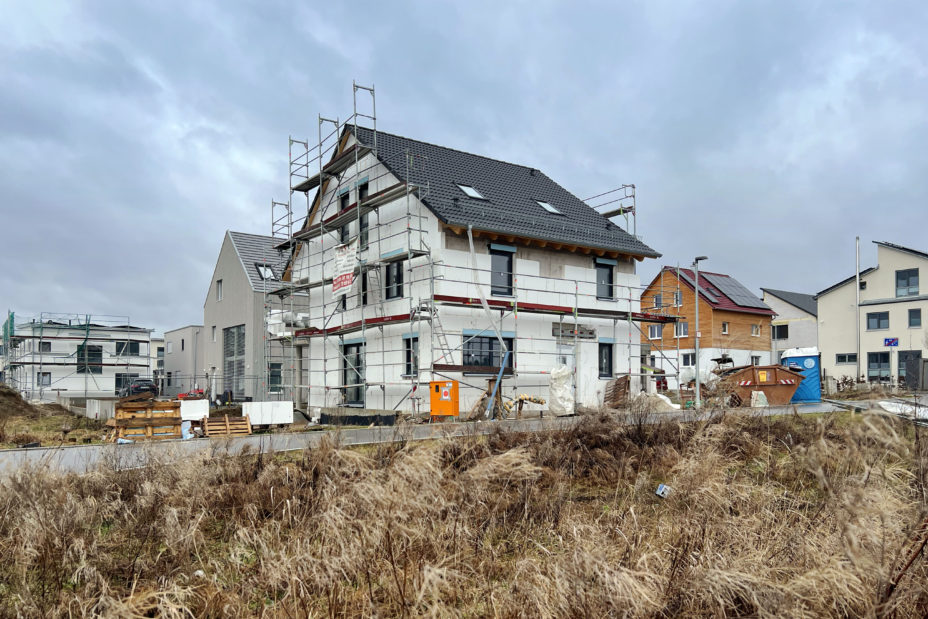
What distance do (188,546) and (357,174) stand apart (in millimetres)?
17773

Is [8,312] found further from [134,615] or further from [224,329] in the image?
[134,615]

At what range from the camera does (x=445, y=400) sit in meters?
16.3

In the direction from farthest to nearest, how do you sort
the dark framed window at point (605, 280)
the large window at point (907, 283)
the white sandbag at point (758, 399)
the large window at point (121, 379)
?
the large window at point (121, 379)
the large window at point (907, 283)
the dark framed window at point (605, 280)
the white sandbag at point (758, 399)

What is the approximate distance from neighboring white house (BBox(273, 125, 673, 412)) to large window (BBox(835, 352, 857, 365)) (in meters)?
26.3

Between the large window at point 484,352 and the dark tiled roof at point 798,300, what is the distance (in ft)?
122

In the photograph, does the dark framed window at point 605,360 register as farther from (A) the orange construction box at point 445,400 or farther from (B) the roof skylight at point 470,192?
(A) the orange construction box at point 445,400

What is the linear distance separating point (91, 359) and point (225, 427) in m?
31.2

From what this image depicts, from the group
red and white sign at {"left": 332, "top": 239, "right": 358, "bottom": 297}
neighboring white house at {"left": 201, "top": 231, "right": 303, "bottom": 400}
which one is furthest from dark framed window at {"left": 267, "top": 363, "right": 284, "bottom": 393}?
red and white sign at {"left": 332, "top": 239, "right": 358, "bottom": 297}

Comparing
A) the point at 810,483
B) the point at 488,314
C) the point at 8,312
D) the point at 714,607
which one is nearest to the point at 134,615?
the point at 714,607

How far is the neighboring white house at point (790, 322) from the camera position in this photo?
48.5 m

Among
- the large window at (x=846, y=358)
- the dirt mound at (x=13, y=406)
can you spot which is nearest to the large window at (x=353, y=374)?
the dirt mound at (x=13, y=406)

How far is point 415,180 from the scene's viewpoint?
20688 millimetres

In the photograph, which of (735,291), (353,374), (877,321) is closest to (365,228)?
(353,374)

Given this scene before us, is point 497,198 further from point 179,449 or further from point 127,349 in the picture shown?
point 127,349
